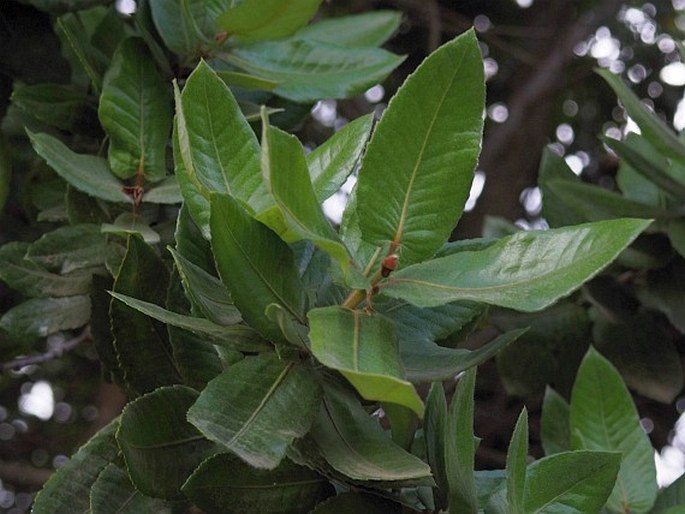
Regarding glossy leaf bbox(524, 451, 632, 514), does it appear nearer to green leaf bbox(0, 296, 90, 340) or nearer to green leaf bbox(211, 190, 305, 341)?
green leaf bbox(211, 190, 305, 341)

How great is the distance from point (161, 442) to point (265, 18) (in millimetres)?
395

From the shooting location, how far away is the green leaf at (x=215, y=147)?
1.85 ft

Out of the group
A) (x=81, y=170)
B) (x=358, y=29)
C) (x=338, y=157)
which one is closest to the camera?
(x=338, y=157)

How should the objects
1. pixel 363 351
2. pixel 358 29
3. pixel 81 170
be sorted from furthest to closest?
1. pixel 358 29
2. pixel 81 170
3. pixel 363 351

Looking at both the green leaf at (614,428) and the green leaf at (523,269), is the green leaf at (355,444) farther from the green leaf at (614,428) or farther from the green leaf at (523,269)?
the green leaf at (614,428)

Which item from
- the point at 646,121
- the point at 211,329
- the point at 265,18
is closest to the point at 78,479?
the point at 211,329

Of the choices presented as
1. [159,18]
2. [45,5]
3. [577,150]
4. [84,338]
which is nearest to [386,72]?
[159,18]

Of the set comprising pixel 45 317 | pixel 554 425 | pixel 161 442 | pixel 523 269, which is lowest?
pixel 554 425

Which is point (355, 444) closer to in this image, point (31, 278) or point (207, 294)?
point (207, 294)

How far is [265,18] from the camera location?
811mm

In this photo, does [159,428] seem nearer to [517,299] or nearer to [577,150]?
[517,299]

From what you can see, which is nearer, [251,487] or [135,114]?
[251,487]

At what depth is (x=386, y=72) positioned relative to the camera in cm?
88

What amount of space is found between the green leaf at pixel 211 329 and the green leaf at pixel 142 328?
78mm
